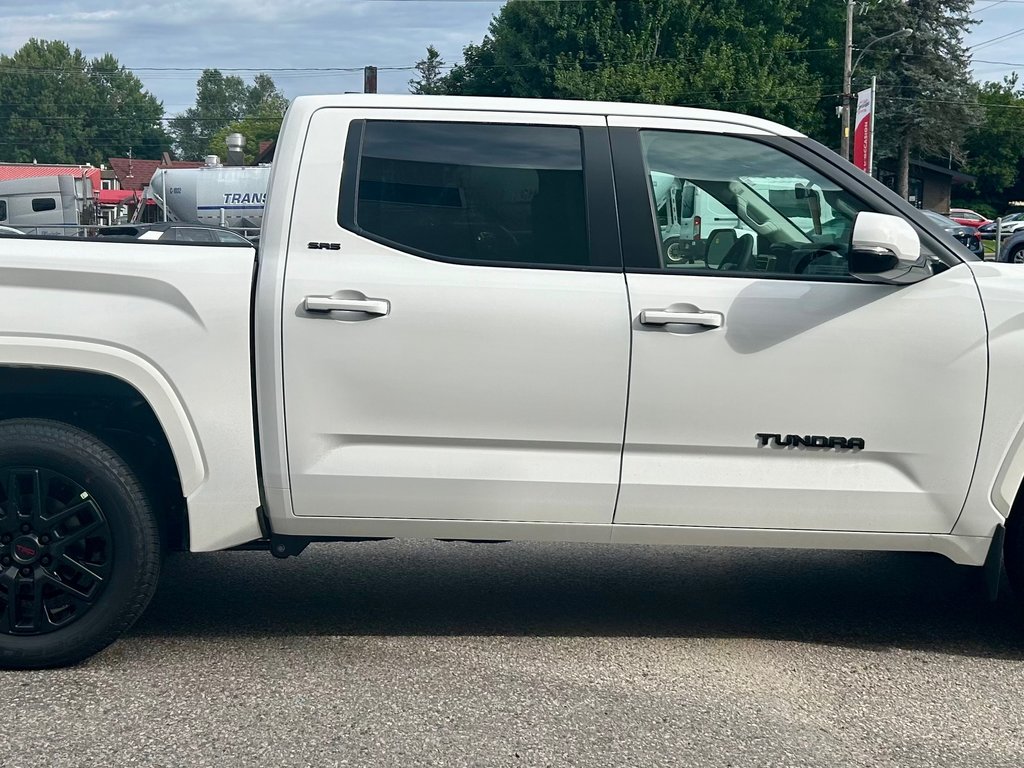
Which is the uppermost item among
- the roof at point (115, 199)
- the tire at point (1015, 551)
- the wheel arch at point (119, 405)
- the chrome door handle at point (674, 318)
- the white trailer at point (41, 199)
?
the chrome door handle at point (674, 318)

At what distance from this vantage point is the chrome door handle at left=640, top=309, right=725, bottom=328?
156 inches

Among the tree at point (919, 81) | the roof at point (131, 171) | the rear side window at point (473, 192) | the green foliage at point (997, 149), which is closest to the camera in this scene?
the rear side window at point (473, 192)

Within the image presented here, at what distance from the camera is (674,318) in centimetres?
396

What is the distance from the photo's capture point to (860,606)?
16.4 ft

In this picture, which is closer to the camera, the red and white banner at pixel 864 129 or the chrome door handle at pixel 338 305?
the chrome door handle at pixel 338 305

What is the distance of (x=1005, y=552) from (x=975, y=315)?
0.86m

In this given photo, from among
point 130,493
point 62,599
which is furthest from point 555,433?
point 62,599

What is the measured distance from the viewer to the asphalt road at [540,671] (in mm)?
3549

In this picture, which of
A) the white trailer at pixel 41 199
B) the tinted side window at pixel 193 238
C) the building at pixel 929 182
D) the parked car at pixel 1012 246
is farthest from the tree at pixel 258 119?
the tinted side window at pixel 193 238

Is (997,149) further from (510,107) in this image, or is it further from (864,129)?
(510,107)

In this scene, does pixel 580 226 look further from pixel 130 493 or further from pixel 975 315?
pixel 130 493

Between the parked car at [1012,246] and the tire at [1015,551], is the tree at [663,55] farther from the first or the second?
the tire at [1015,551]

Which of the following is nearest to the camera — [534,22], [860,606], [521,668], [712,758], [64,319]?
[712,758]

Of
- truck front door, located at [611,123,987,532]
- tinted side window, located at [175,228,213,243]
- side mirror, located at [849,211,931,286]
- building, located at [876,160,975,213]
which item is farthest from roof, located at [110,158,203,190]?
side mirror, located at [849,211,931,286]
